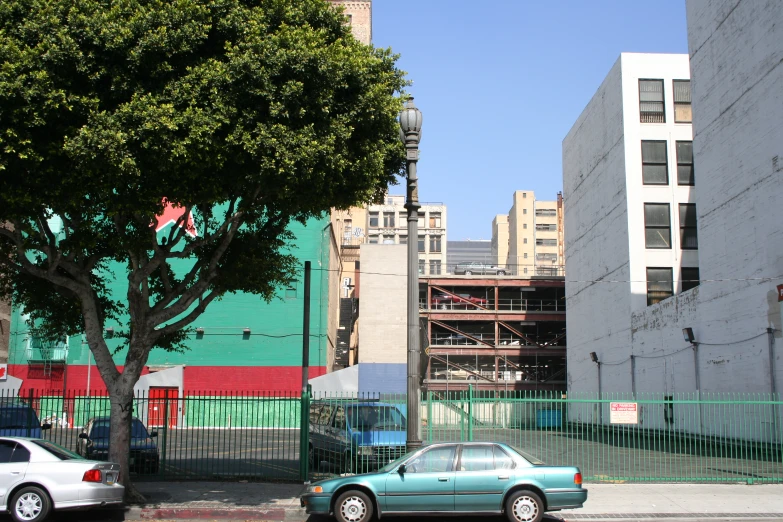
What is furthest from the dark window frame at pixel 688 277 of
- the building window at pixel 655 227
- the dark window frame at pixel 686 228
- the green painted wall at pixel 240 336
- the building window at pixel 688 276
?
the green painted wall at pixel 240 336

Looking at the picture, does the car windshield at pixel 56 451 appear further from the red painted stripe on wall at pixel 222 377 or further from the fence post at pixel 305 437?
the red painted stripe on wall at pixel 222 377

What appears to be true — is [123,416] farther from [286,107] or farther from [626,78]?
[626,78]

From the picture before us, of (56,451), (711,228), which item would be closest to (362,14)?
(711,228)

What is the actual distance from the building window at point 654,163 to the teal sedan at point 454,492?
28.7 m

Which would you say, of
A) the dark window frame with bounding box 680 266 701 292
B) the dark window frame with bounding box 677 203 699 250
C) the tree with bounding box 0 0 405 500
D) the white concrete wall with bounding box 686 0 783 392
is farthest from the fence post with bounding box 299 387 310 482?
the dark window frame with bounding box 677 203 699 250

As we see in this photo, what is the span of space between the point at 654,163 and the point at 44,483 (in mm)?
33296

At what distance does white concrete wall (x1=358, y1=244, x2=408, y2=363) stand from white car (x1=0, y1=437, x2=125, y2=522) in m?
35.3

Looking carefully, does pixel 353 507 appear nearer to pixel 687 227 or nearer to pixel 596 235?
pixel 687 227

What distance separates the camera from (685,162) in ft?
127

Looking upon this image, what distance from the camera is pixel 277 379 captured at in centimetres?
4016

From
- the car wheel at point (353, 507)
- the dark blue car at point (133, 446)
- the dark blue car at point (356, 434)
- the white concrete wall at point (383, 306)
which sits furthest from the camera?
the white concrete wall at point (383, 306)

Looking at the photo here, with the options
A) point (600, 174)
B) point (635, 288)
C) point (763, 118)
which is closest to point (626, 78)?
point (600, 174)

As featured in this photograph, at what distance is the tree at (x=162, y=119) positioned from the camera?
11.5 meters

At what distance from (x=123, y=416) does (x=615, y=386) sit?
3026 cm
